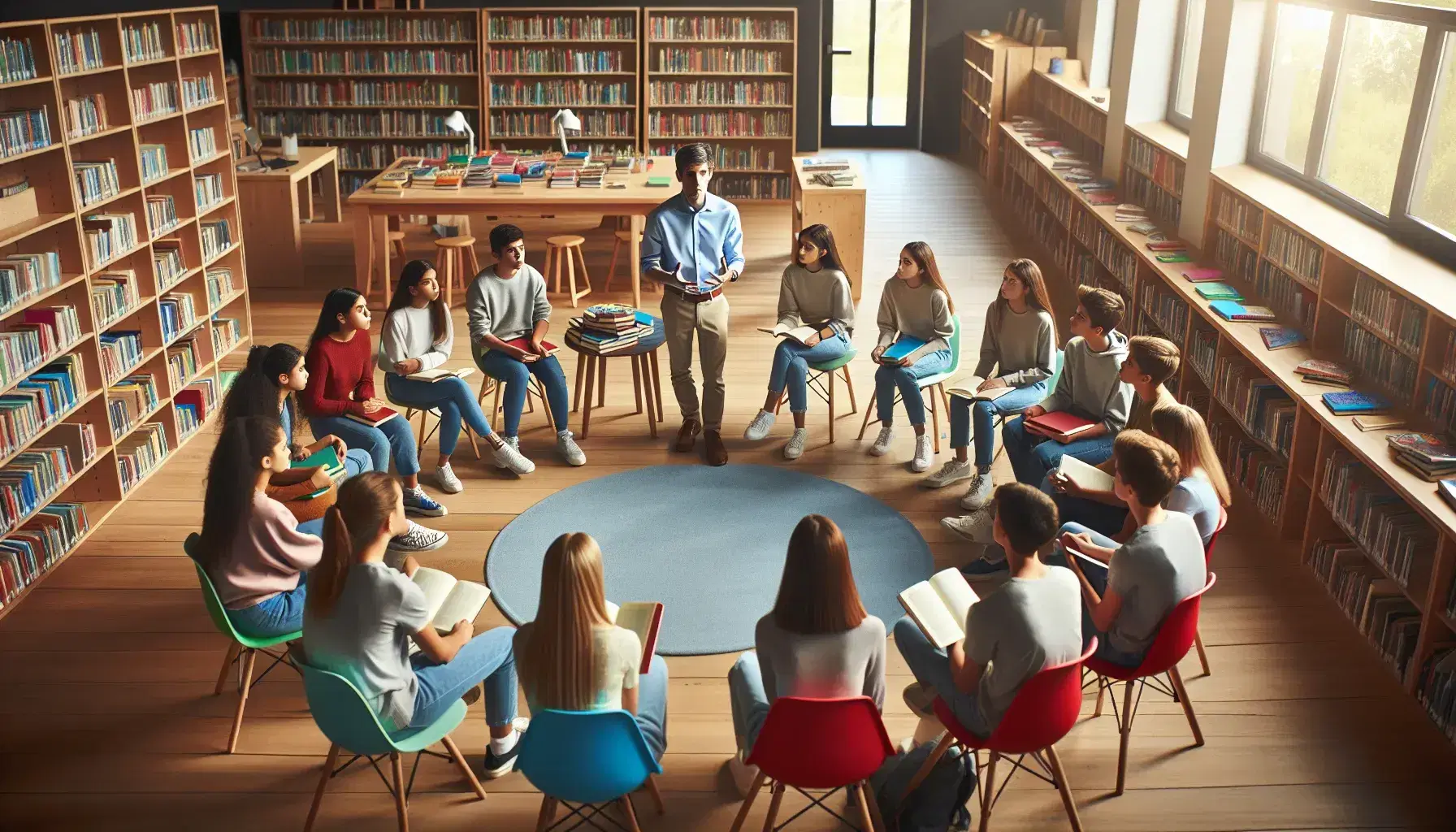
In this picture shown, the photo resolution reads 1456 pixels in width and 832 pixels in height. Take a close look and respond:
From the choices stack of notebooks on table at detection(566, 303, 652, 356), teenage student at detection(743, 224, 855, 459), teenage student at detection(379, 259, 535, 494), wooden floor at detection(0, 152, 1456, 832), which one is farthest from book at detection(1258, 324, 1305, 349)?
teenage student at detection(379, 259, 535, 494)

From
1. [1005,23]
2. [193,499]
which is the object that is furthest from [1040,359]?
[1005,23]

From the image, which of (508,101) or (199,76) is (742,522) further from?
(508,101)

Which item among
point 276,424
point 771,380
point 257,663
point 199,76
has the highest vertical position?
point 199,76

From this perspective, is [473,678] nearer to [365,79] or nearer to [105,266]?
[105,266]

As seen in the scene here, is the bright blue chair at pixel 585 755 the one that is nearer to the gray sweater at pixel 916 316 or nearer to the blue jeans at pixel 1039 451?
the blue jeans at pixel 1039 451

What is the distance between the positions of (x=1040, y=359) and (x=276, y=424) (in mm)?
3370

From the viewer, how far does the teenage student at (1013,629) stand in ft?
10.6

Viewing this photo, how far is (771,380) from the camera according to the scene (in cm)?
638

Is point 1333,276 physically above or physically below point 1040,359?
above

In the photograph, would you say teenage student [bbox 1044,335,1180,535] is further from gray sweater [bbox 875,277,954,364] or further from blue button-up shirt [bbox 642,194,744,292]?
blue button-up shirt [bbox 642,194,744,292]

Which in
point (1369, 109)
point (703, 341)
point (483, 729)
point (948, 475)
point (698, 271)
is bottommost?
point (483, 729)

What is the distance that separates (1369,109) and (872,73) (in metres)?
9.18

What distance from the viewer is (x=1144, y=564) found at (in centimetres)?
359

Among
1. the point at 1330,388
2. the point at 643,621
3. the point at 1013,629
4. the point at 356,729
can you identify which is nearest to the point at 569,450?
the point at 643,621
